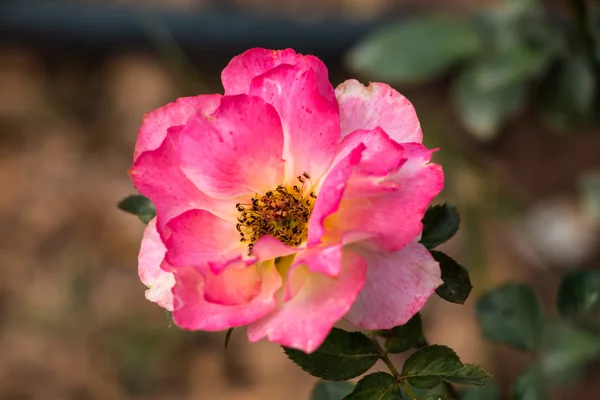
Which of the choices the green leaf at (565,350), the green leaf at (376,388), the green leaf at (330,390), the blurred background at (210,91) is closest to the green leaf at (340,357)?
the green leaf at (376,388)

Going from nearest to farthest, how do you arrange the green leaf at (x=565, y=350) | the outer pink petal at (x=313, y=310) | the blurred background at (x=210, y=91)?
1. the outer pink petal at (x=313, y=310)
2. the green leaf at (x=565, y=350)
3. the blurred background at (x=210, y=91)

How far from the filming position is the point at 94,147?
222 centimetres

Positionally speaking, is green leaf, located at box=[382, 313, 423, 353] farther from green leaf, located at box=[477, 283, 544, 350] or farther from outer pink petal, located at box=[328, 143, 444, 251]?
green leaf, located at box=[477, 283, 544, 350]

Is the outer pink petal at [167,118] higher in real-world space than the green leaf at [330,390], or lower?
Result: higher

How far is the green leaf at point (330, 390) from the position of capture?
921 millimetres

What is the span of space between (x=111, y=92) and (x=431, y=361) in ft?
6.10

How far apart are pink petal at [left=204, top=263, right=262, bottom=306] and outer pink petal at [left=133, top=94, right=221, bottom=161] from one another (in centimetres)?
13

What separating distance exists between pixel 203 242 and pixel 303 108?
147 mm

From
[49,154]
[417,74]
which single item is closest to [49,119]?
[49,154]

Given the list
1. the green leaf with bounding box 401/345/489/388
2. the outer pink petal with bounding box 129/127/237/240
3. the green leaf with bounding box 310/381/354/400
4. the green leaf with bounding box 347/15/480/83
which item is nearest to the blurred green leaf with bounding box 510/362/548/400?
the green leaf with bounding box 310/381/354/400

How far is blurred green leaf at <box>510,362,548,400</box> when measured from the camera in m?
0.96

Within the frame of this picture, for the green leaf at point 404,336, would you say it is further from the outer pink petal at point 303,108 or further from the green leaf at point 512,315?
the green leaf at point 512,315

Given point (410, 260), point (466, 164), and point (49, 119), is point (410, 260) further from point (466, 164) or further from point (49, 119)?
point (49, 119)

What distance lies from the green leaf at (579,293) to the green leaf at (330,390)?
315mm
